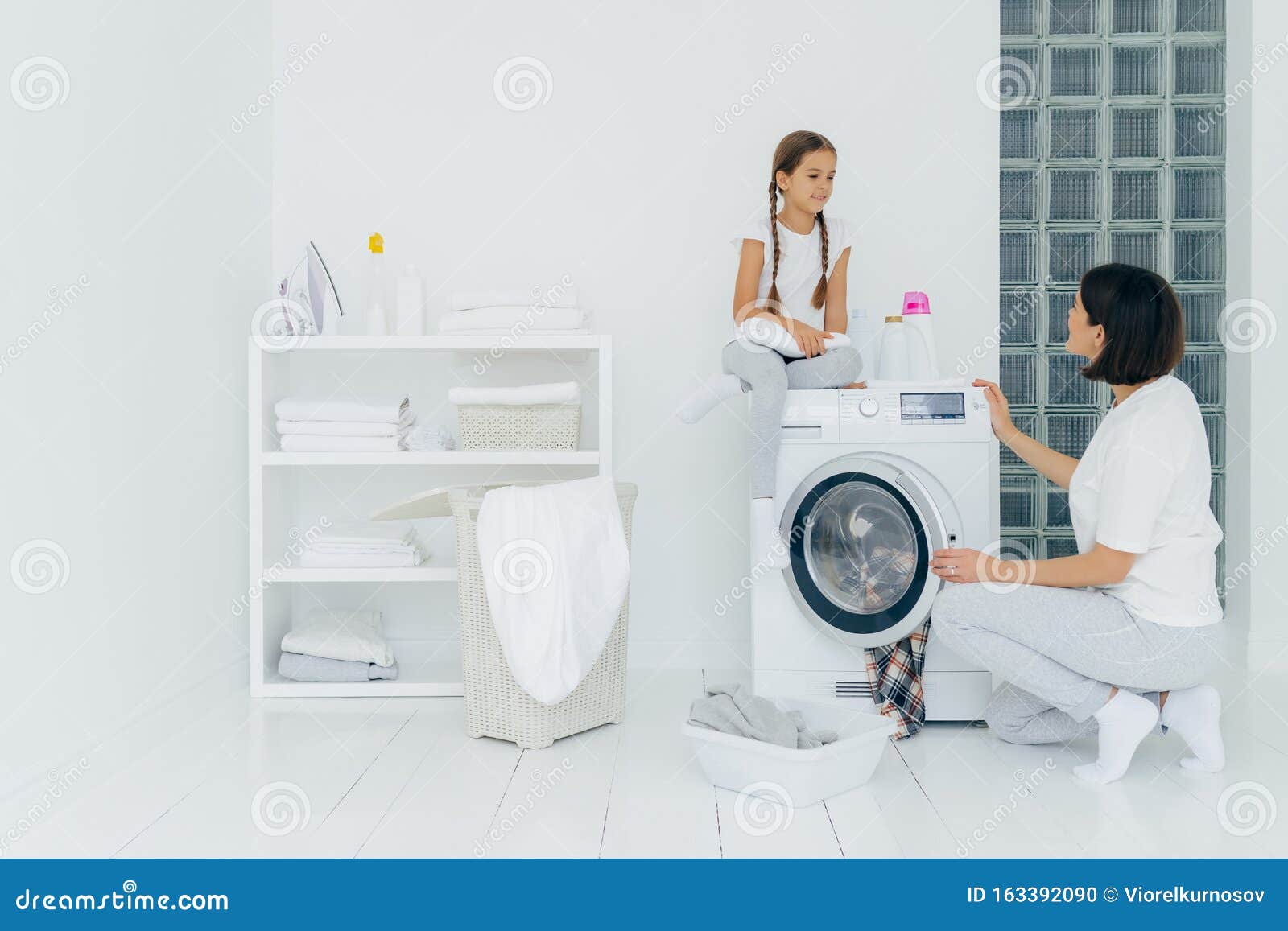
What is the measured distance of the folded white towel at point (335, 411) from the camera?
2602 millimetres

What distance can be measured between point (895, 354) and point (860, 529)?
455 millimetres

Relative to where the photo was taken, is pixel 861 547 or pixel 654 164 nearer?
pixel 861 547

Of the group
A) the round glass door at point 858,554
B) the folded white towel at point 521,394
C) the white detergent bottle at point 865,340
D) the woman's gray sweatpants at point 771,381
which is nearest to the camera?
the round glass door at point 858,554

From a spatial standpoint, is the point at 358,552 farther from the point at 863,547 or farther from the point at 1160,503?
the point at 1160,503

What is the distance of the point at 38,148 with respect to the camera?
6.05 feet

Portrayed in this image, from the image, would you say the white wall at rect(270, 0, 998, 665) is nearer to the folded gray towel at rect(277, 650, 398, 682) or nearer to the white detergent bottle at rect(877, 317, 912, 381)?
the white detergent bottle at rect(877, 317, 912, 381)

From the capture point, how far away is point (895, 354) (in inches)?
98.0
